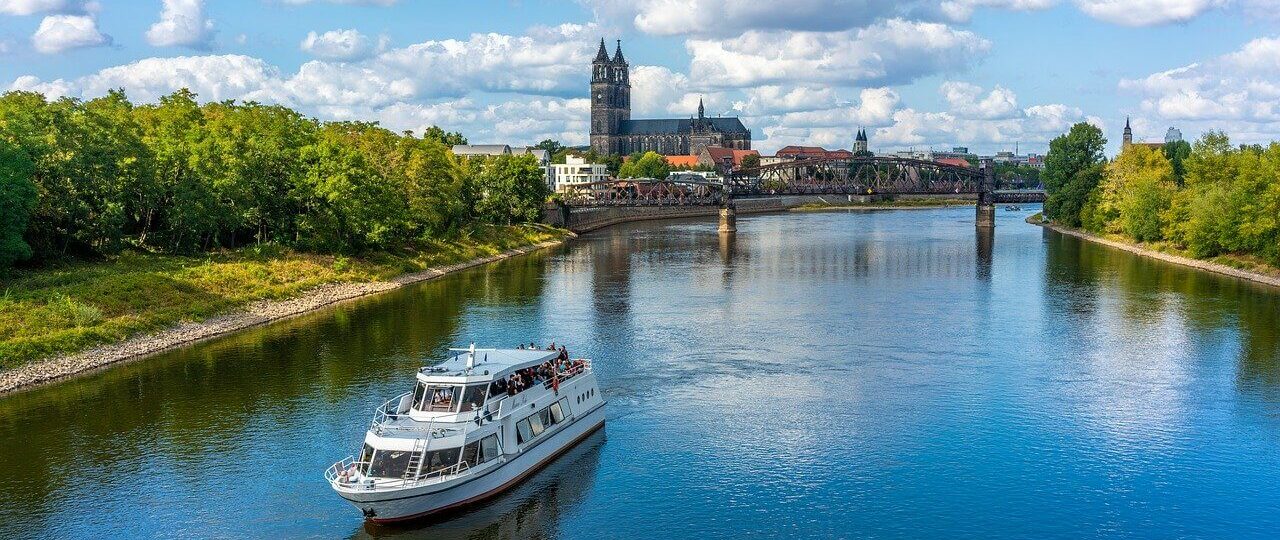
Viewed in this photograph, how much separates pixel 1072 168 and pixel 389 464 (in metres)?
138

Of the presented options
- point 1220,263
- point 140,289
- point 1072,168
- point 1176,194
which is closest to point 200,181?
point 140,289

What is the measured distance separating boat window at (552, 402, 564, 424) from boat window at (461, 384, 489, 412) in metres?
4.13

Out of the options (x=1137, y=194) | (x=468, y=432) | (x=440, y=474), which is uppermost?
(x=1137, y=194)

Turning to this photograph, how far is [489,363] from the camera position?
129 ft

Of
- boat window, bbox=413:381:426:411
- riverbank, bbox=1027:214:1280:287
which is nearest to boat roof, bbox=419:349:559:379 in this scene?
boat window, bbox=413:381:426:411

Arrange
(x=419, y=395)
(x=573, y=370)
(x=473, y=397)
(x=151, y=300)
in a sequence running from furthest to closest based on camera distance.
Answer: (x=151, y=300) → (x=573, y=370) → (x=419, y=395) → (x=473, y=397)

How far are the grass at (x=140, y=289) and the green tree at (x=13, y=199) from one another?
2234mm

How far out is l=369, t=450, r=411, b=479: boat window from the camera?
3262cm

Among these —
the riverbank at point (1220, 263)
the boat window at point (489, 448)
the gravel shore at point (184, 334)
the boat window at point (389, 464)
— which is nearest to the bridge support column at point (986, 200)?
the riverbank at point (1220, 263)

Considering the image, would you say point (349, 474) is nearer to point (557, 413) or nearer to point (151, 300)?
point (557, 413)

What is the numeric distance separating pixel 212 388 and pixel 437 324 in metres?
19.5

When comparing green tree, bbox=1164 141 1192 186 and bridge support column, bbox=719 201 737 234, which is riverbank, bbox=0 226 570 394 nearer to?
bridge support column, bbox=719 201 737 234

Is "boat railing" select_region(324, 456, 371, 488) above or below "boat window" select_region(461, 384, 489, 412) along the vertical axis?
below

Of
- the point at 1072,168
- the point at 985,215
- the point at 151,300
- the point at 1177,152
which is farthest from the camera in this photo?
the point at 985,215
